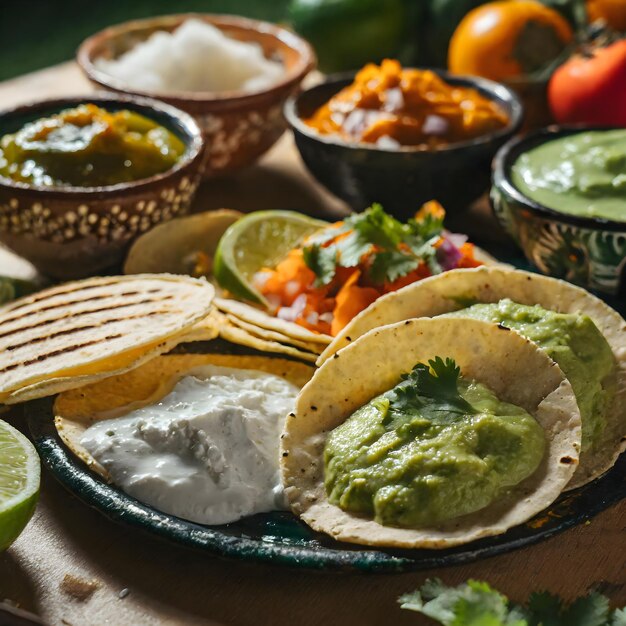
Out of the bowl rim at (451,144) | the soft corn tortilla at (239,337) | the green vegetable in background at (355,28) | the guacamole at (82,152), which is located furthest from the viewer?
the green vegetable in background at (355,28)

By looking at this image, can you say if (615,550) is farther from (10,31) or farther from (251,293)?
(10,31)

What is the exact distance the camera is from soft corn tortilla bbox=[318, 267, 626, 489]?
2164mm

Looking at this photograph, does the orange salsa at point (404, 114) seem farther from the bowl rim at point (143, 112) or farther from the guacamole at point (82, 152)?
the guacamole at point (82, 152)

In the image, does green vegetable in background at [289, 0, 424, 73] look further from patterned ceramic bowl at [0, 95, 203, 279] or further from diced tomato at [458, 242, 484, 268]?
diced tomato at [458, 242, 484, 268]

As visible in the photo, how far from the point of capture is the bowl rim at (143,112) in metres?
2.64

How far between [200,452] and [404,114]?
158cm

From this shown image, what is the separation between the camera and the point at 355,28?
13.0 ft

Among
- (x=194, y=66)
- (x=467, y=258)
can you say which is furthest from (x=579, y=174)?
(x=194, y=66)

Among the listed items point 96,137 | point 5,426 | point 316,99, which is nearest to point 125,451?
point 5,426

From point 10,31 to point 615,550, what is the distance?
6589mm

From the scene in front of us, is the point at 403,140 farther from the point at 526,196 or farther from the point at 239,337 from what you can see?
the point at 239,337

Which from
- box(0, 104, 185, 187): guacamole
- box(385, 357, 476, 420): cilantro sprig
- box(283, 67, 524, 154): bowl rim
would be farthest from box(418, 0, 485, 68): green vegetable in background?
box(385, 357, 476, 420): cilantro sprig

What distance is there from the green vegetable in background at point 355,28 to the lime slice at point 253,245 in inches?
57.5

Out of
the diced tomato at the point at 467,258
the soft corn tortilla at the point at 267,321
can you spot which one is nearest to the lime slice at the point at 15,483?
the soft corn tortilla at the point at 267,321
